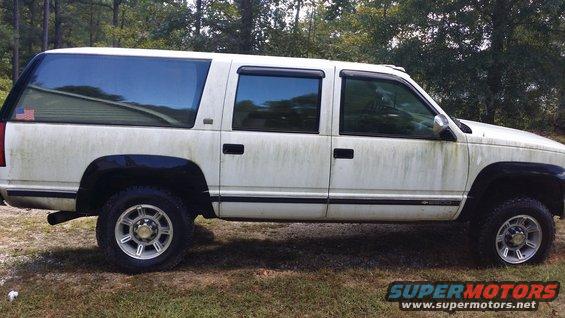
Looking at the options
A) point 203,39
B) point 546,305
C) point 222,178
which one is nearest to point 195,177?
point 222,178

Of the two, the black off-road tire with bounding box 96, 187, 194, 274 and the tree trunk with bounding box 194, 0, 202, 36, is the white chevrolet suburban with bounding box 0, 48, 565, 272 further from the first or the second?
the tree trunk with bounding box 194, 0, 202, 36

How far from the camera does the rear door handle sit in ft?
13.2

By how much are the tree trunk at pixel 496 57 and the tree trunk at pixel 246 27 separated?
640 centimetres

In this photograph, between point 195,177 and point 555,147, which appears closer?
point 195,177

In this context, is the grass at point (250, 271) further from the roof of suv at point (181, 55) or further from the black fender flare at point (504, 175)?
the roof of suv at point (181, 55)

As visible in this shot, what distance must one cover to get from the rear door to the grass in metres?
0.62

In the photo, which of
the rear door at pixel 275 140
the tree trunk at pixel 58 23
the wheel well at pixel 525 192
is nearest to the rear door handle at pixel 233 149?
the rear door at pixel 275 140

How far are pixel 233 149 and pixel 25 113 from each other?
1.75 meters

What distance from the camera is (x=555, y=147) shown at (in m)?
4.39

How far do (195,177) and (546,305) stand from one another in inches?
118

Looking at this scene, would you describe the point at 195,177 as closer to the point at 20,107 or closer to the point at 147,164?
the point at 147,164

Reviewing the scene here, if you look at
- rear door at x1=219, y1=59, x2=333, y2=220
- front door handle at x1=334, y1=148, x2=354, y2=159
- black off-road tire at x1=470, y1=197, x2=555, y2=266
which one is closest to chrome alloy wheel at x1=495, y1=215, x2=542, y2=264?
black off-road tire at x1=470, y1=197, x2=555, y2=266

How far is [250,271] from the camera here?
4184 mm

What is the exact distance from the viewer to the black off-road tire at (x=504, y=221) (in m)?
4.32
